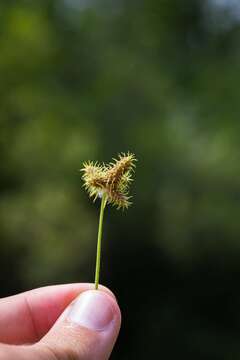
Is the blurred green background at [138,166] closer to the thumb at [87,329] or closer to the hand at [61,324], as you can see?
the hand at [61,324]

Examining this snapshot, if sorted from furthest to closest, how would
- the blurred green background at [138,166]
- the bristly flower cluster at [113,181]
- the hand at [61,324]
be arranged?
the blurred green background at [138,166]
the bristly flower cluster at [113,181]
the hand at [61,324]

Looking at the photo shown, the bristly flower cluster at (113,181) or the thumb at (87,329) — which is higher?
the bristly flower cluster at (113,181)

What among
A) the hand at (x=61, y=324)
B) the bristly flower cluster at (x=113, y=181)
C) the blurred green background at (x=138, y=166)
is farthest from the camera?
the blurred green background at (x=138, y=166)

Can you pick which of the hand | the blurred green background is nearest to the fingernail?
the hand

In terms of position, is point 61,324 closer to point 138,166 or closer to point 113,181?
point 113,181

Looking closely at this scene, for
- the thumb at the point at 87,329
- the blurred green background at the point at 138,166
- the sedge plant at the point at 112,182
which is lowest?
the thumb at the point at 87,329

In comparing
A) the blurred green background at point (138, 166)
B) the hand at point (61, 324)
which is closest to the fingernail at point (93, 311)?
the hand at point (61, 324)

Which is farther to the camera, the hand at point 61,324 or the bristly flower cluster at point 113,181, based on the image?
the bristly flower cluster at point 113,181
